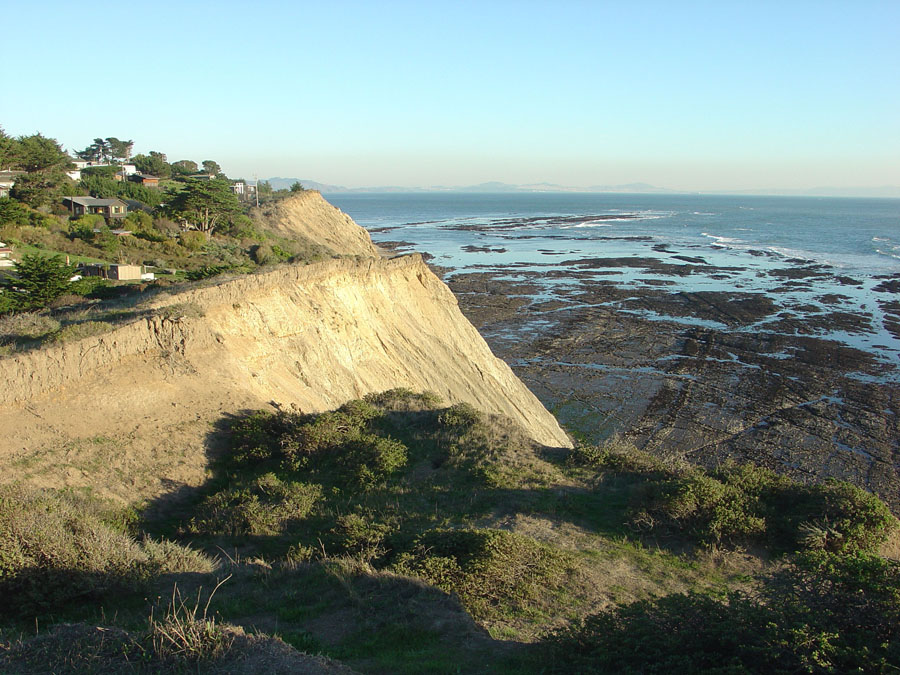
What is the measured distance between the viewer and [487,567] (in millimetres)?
8734

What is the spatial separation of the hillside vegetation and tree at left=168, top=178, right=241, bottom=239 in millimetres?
36342

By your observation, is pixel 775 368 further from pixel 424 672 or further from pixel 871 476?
pixel 424 672

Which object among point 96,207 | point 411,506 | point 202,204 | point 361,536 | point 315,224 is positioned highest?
point 202,204

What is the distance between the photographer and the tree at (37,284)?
2348 cm

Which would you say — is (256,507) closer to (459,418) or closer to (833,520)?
(459,418)

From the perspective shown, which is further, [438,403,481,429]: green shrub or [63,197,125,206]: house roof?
[63,197,125,206]: house roof

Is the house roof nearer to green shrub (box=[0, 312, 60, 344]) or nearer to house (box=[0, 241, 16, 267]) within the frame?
house (box=[0, 241, 16, 267])

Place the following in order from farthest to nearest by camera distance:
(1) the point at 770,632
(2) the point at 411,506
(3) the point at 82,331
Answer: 1. (3) the point at 82,331
2. (2) the point at 411,506
3. (1) the point at 770,632

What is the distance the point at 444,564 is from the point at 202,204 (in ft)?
144

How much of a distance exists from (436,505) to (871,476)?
56.0 feet

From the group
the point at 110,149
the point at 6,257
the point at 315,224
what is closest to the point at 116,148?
the point at 110,149

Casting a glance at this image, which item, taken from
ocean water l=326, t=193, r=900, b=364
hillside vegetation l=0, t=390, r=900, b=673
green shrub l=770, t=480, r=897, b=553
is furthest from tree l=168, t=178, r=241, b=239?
green shrub l=770, t=480, r=897, b=553

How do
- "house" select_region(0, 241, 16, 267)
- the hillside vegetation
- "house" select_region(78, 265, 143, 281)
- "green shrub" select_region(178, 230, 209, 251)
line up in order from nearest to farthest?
the hillside vegetation, "house" select_region(0, 241, 16, 267), "house" select_region(78, 265, 143, 281), "green shrub" select_region(178, 230, 209, 251)

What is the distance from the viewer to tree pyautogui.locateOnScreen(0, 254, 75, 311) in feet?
77.0
